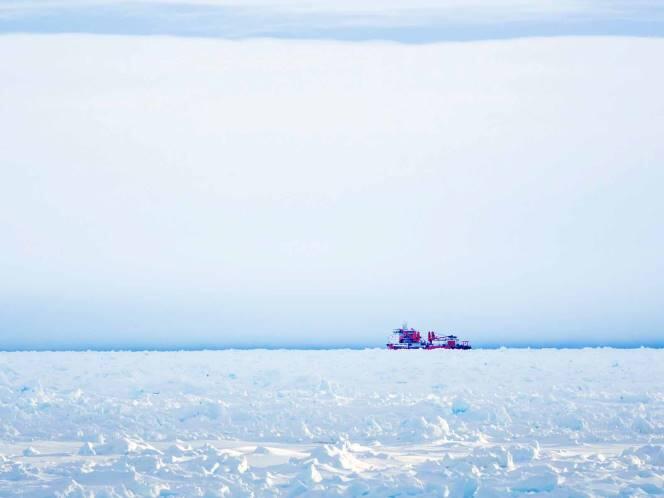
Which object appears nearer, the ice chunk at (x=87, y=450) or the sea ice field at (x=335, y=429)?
the sea ice field at (x=335, y=429)

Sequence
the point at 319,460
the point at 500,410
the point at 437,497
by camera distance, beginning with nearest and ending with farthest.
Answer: the point at 437,497 < the point at 319,460 < the point at 500,410

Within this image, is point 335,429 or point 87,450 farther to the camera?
point 335,429

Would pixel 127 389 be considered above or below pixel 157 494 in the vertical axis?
above

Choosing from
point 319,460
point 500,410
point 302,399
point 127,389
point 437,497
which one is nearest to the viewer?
point 437,497

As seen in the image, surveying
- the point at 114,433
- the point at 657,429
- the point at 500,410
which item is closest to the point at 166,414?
the point at 114,433

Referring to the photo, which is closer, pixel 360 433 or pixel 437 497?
pixel 437 497

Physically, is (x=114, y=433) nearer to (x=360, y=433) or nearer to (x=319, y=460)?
(x=360, y=433)

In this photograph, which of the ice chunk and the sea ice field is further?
the ice chunk
